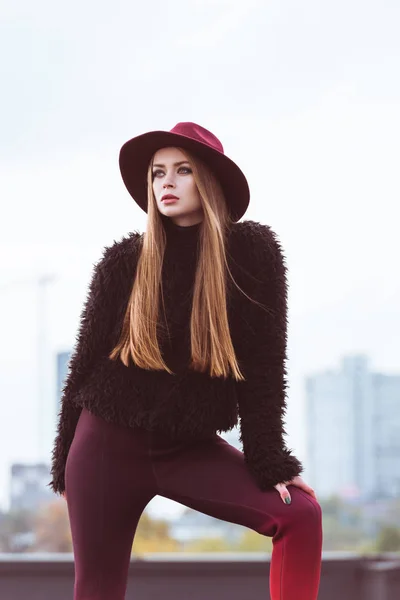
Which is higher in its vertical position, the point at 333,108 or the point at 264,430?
the point at 333,108

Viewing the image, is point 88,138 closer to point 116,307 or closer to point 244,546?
point 244,546

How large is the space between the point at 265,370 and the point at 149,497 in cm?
36

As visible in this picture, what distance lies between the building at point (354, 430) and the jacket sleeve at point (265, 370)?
26.7m

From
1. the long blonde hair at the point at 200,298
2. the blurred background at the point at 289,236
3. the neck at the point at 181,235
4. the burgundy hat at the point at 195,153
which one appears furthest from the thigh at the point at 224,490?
the blurred background at the point at 289,236

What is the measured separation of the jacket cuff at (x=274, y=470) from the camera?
6.11ft

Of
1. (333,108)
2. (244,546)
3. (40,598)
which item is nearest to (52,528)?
(244,546)

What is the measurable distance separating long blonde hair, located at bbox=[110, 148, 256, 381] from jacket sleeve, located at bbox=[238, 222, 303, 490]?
5 centimetres

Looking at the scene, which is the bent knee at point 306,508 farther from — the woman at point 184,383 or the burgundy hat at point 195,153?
the burgundy hat at point 195,153

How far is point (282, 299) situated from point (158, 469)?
436 mm

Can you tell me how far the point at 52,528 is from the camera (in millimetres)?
26516

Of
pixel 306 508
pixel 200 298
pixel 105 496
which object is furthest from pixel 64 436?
pixel 306 508

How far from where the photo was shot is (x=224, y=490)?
1.89 meters

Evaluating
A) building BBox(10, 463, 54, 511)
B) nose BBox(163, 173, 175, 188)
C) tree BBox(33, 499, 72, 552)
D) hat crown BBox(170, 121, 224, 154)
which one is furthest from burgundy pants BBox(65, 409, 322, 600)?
tree BBox(33, 499, 72, 552)

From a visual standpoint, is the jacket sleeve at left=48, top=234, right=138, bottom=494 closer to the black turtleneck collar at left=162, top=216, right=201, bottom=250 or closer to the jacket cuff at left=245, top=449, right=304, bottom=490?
the black turtleneck collar at left=162, top=216, right=201, bottom=250
